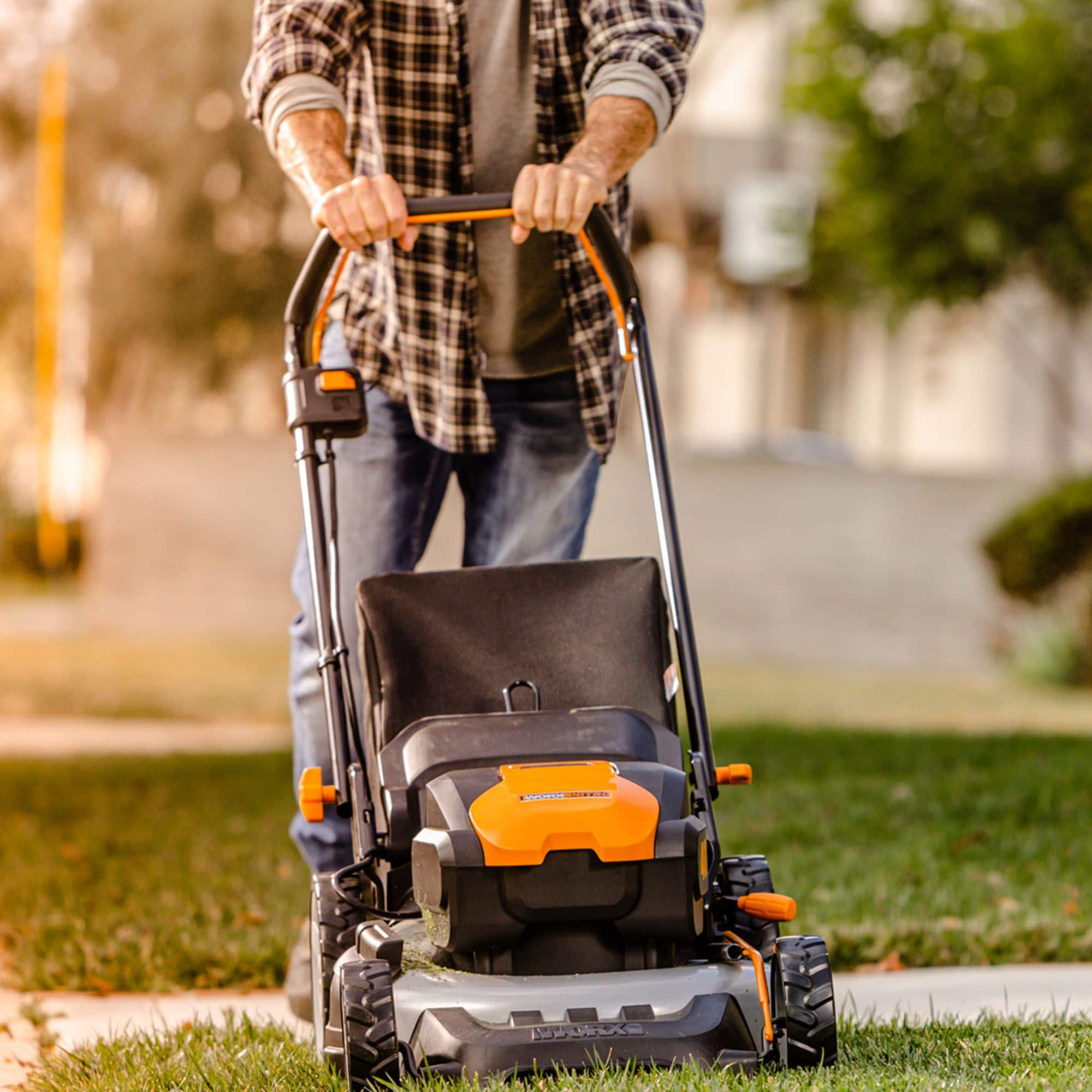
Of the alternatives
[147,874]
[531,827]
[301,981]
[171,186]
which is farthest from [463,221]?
Answer: [171,186]

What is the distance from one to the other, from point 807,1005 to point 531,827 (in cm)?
48

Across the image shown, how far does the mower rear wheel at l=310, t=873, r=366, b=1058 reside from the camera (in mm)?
2330

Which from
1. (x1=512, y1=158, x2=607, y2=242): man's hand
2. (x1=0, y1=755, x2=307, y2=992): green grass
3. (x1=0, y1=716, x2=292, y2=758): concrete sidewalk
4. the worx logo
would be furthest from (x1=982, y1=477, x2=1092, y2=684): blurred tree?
the worx logo

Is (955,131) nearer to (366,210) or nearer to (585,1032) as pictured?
(366,210)

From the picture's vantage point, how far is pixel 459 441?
2908 millimetres

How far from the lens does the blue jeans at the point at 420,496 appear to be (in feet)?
9.64

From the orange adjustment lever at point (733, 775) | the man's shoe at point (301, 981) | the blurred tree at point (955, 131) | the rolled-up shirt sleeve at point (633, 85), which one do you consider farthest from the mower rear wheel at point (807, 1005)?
the blurred tree at point (955, 131)

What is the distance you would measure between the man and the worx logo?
0.93m

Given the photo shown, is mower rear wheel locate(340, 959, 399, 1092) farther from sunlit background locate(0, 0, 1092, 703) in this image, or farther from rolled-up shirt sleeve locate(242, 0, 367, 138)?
sunlit background locate(0, 0, 1092, 703)

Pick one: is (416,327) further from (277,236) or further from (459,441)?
(277,236)

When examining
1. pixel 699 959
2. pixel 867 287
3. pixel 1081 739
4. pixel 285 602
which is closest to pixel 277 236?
pixel 285 602

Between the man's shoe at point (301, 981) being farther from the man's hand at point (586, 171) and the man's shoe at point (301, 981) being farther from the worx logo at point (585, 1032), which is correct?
the man's hand at point (586, 171)

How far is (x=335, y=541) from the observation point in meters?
2.71

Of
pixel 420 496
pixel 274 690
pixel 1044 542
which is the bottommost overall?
pixel 274 690
